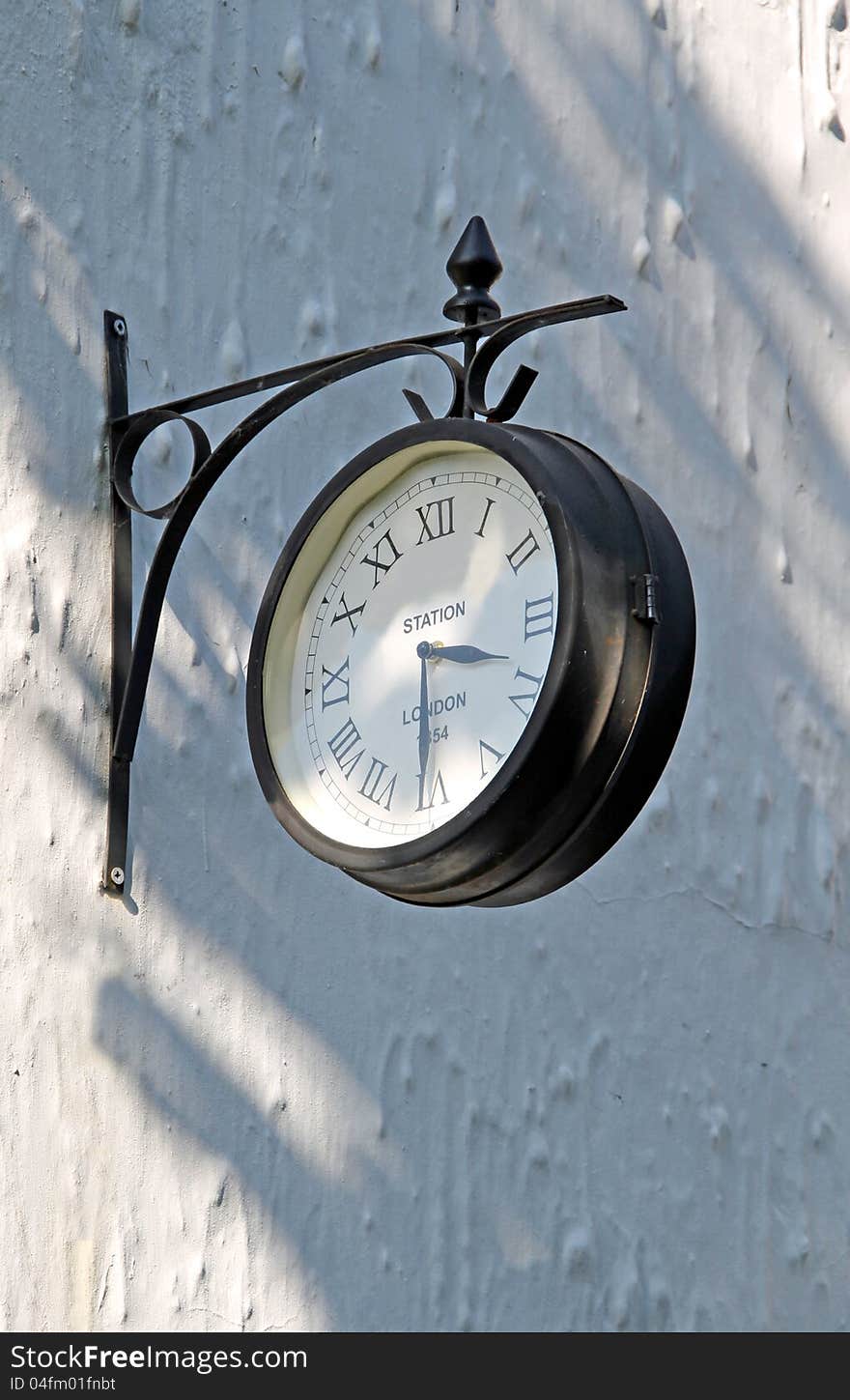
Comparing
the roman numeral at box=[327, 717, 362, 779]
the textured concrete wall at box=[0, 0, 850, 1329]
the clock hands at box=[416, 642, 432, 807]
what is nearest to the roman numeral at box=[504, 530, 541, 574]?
the clock hands at box=[416, 642, 432, 807]

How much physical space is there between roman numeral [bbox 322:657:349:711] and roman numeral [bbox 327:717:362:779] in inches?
1.0

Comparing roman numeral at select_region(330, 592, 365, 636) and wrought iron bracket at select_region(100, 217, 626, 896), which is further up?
wrought iron bracket at select_region(100, 217, 626, 896)

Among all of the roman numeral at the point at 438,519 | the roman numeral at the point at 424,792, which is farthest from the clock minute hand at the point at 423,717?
the roman numeral at the point at 438,519

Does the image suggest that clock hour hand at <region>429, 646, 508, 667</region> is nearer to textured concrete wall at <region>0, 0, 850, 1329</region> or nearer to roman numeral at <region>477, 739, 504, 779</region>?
roman numeral at <region>477, 739, 504, 779</region>

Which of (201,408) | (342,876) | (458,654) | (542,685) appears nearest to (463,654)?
(458,654)

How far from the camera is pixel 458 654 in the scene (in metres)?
1.50

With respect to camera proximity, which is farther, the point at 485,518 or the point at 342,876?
the point at 342,876

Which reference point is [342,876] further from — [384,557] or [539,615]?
[539,615]

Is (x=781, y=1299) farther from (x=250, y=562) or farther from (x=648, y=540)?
(x=648, y=540)

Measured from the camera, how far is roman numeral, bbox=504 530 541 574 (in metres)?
1.46

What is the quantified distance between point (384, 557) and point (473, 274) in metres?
0.28

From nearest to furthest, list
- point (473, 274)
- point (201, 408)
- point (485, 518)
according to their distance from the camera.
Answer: point (485, 518) < point (473, 274) < point (201, 408)

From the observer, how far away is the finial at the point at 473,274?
5.29 feet

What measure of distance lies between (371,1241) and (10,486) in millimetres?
1000
